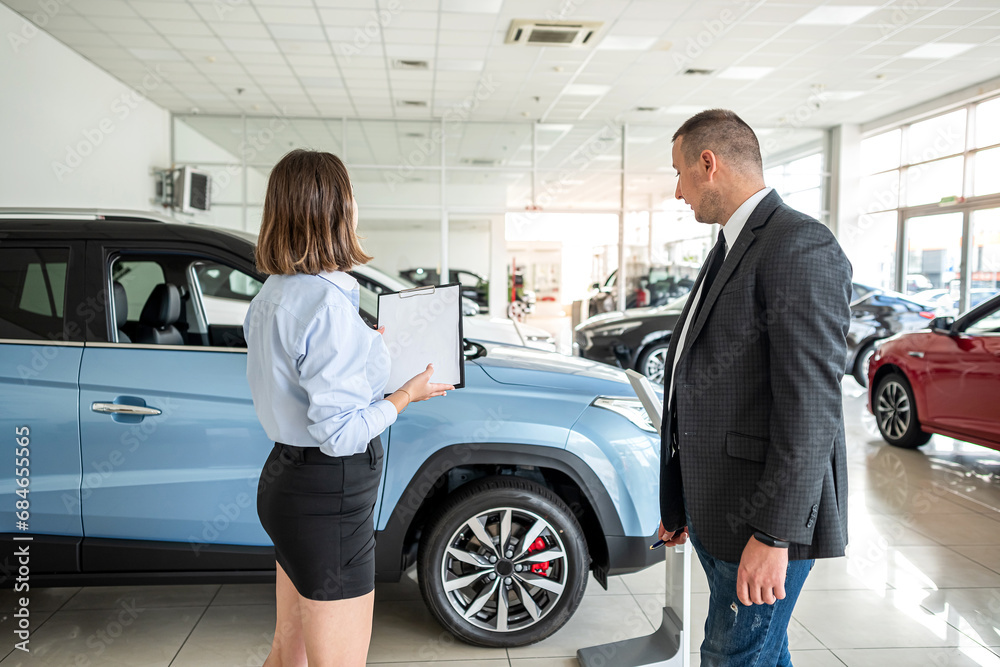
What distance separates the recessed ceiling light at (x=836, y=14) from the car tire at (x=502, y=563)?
6.97m

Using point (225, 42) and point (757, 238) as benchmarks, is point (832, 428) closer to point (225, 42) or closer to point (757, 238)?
point (757, 238)

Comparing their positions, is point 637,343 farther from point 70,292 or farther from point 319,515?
point 319,515

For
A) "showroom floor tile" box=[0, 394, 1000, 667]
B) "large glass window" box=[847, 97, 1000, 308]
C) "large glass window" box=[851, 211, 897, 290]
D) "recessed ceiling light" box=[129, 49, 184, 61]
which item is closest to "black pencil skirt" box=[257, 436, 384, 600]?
"showroom floor tile" box=[0, 394, 1000, 667]

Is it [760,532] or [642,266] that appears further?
[642,266]

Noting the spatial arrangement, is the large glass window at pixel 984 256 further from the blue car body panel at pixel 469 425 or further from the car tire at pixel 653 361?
the blue car body panel at pixel 469 425

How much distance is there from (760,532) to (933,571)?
109 inches

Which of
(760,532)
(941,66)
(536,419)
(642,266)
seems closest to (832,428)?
(760,532)

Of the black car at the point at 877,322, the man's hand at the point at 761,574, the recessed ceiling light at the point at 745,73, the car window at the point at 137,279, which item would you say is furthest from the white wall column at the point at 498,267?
the man's hand at the point at 761,574

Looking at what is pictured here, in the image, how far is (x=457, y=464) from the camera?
7.77ft

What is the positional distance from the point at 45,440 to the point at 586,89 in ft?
31.3

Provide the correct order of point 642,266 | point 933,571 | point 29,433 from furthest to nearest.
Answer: point 642,266, point 933,571, point 29,433

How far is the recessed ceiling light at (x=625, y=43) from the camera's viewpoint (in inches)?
319

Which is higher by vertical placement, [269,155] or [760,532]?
[269,155]

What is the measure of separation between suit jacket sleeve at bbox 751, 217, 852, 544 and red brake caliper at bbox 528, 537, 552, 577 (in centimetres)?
131
